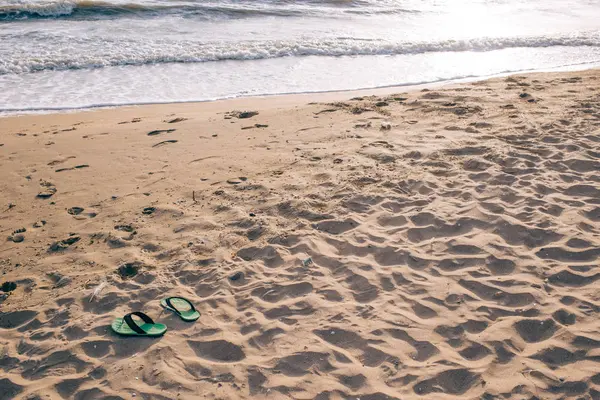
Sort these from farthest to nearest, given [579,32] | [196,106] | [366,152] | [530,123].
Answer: [579,32] → [196,106] → [530,123] → [366,152]

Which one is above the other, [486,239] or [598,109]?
[598,109]

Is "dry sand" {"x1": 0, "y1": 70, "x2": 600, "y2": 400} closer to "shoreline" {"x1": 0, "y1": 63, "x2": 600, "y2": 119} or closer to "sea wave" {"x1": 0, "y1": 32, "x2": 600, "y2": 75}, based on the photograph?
"shoreline" {"x1": 0, "y1": 63, "x2": 600, "y2": 119}

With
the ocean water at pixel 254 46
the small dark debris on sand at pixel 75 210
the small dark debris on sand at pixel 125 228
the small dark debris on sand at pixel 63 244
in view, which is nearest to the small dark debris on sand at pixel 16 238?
the small dark debris on sand at pixel 63 244

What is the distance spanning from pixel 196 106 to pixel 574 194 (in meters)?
5.36

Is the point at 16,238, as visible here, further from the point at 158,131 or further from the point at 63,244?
the point at 158,131

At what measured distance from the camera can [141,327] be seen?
338 cm

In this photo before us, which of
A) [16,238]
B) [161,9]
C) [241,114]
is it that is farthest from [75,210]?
[161,9]

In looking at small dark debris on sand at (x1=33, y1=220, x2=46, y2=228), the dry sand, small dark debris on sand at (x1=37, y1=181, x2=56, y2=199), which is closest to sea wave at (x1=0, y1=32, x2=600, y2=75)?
the dry sand

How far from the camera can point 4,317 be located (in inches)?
140

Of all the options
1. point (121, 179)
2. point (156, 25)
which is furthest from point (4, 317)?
point (156, 25)

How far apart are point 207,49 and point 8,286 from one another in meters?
8.35

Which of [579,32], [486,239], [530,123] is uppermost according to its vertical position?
[579,32]

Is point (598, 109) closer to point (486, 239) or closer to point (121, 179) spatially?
point (486, 239)

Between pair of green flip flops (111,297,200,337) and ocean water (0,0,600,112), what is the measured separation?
5497 mm
